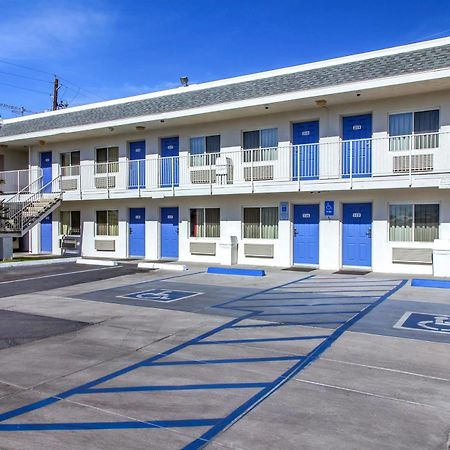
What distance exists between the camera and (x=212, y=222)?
18.3m

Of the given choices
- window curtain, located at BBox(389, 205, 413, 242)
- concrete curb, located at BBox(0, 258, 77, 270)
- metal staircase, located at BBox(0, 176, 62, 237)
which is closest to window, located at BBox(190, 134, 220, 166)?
concrete curb, located at BBox(0, 258, 77, 270)

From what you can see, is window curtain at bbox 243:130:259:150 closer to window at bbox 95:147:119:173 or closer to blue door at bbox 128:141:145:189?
blue door at bbox 128:141:145:189

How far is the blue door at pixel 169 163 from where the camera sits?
18.8 m

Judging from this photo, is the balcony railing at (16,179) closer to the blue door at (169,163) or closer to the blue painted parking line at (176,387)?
the blue door at (169,163)

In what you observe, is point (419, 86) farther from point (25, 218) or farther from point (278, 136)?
point (25, 218)

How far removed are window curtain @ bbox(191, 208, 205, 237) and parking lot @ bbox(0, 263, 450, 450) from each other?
7.98 meters

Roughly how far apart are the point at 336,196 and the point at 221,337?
9.71 metres

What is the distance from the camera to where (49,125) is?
22.4m

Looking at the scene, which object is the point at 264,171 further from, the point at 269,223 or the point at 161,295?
the point at 161,295

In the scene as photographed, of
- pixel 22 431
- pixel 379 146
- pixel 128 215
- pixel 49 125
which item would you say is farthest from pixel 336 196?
pixel 49 125

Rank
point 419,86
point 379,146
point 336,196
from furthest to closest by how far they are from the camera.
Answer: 1. point 336,196
2. point 379,146
3. point 419,86

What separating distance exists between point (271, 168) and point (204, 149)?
3.26 metres

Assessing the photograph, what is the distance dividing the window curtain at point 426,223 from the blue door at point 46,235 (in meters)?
17.0

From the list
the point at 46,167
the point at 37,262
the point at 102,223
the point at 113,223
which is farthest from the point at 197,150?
the point at 46,167
